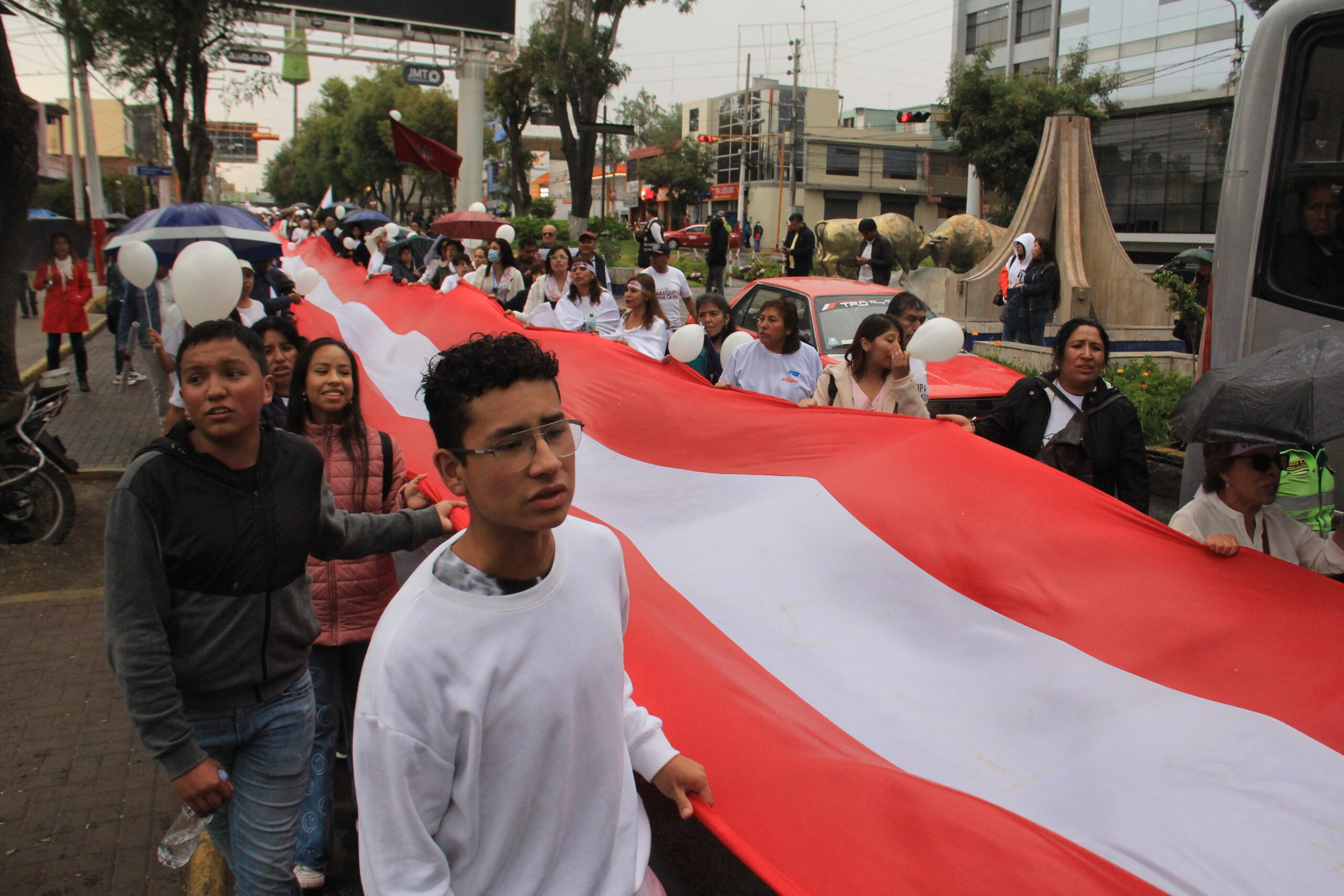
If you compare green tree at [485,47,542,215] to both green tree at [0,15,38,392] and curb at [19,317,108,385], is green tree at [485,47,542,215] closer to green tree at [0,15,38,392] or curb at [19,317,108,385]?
curb at [19,317,108,385]

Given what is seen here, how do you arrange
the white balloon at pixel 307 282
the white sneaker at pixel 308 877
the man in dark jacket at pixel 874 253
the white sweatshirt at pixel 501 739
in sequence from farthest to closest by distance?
the man in dark jacket at pixel 874 253
the white balloon at pixel 307 282
the white sneaker at pixel 308 877
the white sweatshirt at pixel 501 739

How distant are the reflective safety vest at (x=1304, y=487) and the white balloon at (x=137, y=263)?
7170mm

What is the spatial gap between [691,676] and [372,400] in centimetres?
410

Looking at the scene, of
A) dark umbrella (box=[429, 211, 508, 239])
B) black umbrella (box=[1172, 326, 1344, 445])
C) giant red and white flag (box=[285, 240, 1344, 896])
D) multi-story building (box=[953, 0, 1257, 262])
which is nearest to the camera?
giant red and white flag (box=[285, 240, 1344, 896])

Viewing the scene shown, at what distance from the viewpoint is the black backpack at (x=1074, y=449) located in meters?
4.36

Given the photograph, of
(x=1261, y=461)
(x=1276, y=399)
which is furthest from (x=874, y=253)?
(x=1276, y=399)

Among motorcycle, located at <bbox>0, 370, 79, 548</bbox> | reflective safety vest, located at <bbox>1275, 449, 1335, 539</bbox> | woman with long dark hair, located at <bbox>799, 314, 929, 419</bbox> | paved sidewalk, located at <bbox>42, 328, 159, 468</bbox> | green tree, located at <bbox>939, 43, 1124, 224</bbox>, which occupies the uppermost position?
green tree, located at <bbox>939, 43, 1124, 224</bbox>

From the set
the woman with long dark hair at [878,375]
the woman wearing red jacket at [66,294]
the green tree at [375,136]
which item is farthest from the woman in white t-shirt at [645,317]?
the green tree at [375,136]

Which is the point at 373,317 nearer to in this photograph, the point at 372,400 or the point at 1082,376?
the point at 372,400

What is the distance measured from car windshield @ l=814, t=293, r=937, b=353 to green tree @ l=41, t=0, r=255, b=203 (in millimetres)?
7934

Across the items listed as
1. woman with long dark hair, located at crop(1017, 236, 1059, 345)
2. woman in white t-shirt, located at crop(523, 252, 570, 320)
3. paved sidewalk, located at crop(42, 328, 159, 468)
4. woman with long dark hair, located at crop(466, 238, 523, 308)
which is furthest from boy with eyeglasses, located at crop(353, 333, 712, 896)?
woman with long dark hair, located at crop(1017, 236, 1059, 345)

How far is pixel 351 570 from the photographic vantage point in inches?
136

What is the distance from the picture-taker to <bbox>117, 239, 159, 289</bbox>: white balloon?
7441mm

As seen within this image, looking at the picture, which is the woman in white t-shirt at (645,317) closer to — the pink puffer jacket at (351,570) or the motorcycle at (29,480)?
the motorcycle at (29,480)
